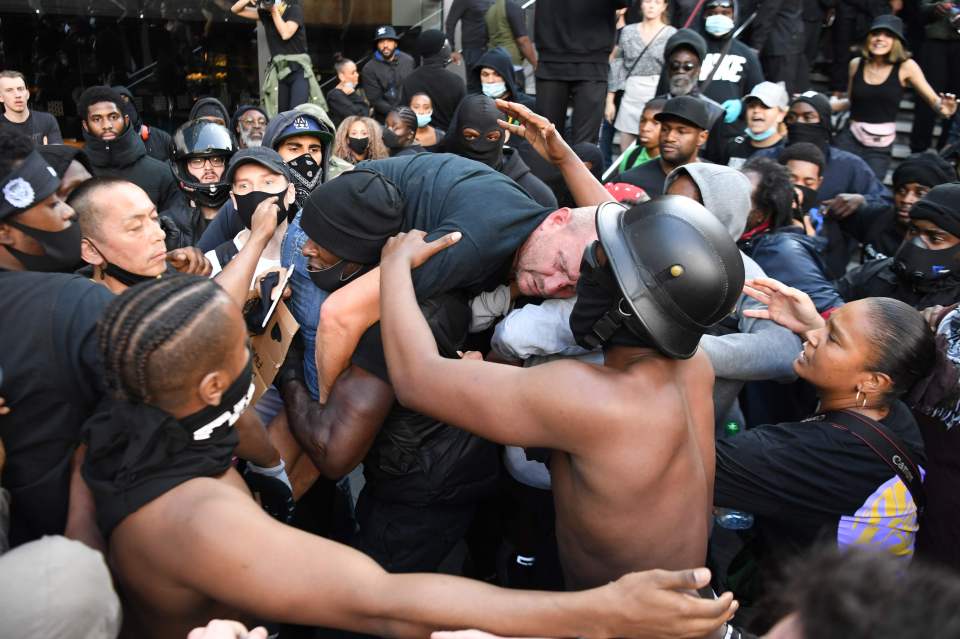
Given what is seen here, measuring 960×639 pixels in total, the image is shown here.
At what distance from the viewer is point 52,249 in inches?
86.9

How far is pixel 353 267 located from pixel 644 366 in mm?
1036

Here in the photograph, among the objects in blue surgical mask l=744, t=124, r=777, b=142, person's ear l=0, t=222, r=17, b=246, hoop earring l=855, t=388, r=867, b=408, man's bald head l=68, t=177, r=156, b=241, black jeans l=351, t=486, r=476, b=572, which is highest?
person's ear l=0, t=222, r=17, b=246

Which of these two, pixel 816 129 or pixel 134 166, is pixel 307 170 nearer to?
pixel 134 166

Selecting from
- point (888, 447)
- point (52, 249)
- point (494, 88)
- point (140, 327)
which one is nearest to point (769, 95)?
point (494, 88)

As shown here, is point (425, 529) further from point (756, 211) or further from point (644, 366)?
point (756, 211)

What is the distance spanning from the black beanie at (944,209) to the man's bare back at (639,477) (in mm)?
1963

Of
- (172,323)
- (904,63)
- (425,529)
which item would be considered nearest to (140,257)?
(172,323)

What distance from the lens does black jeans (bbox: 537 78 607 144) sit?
260 inches

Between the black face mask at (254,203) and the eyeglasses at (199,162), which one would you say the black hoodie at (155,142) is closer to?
the eyeglasses at (199,162)

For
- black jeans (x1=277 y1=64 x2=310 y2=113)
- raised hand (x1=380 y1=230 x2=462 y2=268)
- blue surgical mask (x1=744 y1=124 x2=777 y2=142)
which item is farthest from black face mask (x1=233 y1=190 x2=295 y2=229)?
black jeans (x1=277 y1=64 x2=310 y2=113)

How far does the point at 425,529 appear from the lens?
2.74 metres

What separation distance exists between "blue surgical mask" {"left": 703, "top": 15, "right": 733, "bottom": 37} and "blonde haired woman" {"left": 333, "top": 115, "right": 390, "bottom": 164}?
309 cm

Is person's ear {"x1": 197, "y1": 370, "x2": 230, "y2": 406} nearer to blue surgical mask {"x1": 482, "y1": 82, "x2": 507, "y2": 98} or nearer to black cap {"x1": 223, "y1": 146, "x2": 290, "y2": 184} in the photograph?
black cap {"x1": 223, "y1": 146, "x2": 290, "y2": 184}

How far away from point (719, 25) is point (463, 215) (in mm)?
5465
